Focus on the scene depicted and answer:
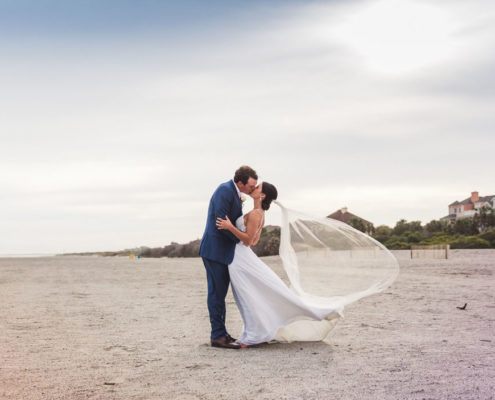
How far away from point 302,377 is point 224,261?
184cm

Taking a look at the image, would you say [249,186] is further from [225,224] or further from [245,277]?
[245,277]

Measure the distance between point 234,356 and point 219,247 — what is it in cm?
128

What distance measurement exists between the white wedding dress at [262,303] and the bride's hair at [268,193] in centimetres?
44

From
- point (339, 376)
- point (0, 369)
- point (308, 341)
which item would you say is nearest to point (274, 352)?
point (308, 341)

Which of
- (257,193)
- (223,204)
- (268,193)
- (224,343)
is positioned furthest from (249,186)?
(224,343)

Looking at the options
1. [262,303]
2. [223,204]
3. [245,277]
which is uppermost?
[223,204]

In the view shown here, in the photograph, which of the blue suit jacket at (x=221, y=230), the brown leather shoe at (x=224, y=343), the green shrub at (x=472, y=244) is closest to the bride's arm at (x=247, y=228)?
the blue suit jacket at (x=221, y=230)

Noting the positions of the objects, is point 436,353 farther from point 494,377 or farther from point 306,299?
point 306,299

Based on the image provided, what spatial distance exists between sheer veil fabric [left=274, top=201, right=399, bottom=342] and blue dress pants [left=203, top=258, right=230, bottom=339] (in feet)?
2.58

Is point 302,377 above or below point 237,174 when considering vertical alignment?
below

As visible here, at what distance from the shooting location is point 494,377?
15.6 ft

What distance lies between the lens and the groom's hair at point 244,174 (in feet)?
20.2

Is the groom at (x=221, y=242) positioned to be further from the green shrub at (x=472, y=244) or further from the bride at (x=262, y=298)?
the green shrub at (x=472, y=244)

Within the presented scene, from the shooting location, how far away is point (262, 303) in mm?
6316
